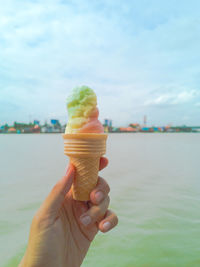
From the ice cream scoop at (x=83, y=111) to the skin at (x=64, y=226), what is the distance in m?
0.45

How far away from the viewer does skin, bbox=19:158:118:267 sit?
181cm

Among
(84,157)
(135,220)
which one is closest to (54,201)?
(84,157)

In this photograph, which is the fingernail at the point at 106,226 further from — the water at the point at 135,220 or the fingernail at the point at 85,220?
the water at the point at 135,220

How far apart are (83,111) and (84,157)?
523 mm

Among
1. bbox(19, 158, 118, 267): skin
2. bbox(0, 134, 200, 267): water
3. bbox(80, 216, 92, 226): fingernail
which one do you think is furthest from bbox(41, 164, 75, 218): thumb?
bbox(0, 134, 200, 267): water

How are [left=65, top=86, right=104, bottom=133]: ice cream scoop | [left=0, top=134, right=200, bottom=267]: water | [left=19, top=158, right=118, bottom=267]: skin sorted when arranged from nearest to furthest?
A: [left=19, top=158, right=118, bottom=267]: skin → [left=65, top=86, right=104, bottom=133]: ice cream scoop → [left=0, top=134, right=200, bottom=267]: water

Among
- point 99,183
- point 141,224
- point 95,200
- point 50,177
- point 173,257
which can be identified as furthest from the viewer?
point 50,177

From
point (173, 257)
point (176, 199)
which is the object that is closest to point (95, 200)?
point (173, 257)

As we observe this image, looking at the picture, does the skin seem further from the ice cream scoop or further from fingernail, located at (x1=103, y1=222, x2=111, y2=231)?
the ice cream scoop

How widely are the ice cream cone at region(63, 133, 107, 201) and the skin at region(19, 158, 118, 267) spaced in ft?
0.30

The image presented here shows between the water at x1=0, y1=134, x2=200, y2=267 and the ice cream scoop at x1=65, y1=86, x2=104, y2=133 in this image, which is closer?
the ice cream scoop at x1=65, y1=86, x2=104, y2=133

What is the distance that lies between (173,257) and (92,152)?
95.6 inches

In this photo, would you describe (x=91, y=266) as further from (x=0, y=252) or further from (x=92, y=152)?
(x=92, y=152)

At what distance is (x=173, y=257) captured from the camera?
3.23 metres
